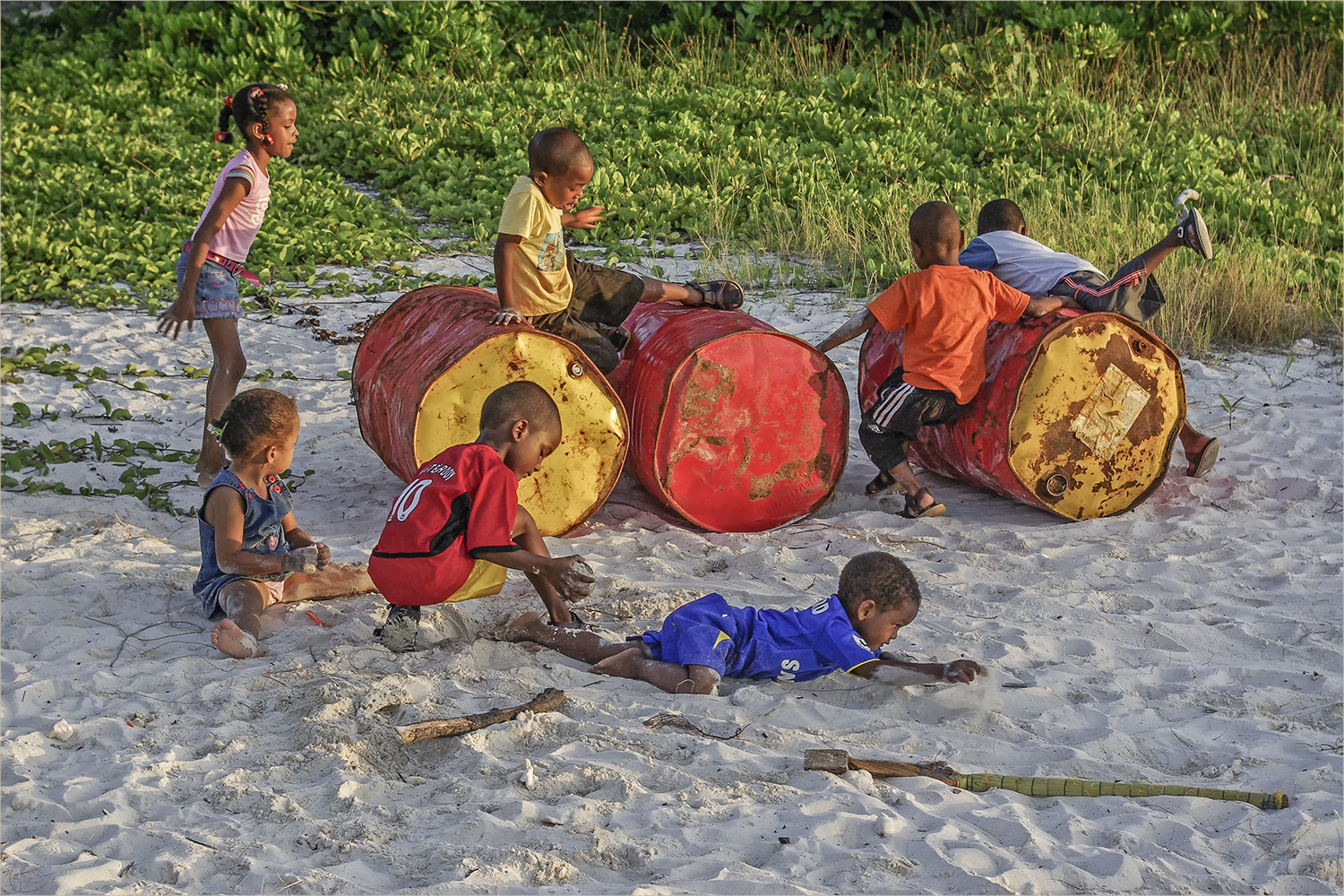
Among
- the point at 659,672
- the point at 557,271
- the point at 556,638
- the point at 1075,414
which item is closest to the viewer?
the point at 659,672

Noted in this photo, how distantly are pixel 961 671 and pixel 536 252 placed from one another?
2.55 metres

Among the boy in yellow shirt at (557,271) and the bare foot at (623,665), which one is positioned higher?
the boy in yellow shirt at (557,271)

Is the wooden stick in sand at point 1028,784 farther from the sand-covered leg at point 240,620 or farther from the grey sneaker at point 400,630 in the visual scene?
the sand-covered leg at point 240,620

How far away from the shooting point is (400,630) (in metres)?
4.02

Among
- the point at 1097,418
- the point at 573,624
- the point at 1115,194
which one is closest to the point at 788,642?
the point at 573,624

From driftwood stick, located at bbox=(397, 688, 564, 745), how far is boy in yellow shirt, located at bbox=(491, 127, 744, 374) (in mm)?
1932

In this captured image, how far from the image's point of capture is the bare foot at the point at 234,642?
399cm

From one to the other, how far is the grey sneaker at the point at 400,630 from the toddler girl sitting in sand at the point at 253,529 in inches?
11.9

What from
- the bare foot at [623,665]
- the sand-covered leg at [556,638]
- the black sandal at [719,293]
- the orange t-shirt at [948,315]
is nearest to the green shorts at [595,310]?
the black sandal at [719,293]

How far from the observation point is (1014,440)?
17.7 feet

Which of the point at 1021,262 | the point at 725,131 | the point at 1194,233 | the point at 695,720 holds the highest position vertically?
the point at 725,131

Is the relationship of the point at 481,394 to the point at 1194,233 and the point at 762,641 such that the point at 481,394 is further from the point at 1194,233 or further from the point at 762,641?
the point at 1194,233

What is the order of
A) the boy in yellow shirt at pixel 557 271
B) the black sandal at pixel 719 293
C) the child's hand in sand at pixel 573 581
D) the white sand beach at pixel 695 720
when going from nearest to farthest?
the white sand beach at pixel 695 720 < the child's hand in sand at pixel 573 581 < the boy in yellow shirt at pixel 557 271 < the black sandal at pixel 719 293

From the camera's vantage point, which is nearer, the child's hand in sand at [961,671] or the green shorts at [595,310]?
the child's hand in sand at [961,671]
